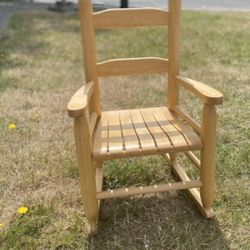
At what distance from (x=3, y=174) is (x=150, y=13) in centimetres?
143

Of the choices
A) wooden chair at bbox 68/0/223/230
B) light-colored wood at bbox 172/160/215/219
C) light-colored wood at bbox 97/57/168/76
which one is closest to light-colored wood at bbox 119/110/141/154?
wooden chair at bbox 68/0/223/230

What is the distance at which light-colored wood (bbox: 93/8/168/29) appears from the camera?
7.55 ft

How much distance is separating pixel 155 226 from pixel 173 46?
1066 millimetres

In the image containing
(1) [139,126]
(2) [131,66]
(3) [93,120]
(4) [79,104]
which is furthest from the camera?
(2) [131,66]

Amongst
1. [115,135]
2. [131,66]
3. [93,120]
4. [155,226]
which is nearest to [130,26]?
[131,66]

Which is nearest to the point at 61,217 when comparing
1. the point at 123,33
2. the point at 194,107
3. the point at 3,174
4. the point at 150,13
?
the point at 3,174

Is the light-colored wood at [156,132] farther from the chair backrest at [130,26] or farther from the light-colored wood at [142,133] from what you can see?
the chair backrest at [130,26]

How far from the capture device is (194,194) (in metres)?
2.25

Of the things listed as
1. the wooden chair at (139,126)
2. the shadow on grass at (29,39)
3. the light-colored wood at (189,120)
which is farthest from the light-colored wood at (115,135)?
the shadow on grass at (29,39)

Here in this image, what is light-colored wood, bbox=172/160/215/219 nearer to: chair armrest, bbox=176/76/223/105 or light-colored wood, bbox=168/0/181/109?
light-colored wood, bbox=168/0/181/109

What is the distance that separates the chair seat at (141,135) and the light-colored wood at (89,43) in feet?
0.44

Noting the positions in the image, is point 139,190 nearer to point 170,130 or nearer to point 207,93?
point 170,130

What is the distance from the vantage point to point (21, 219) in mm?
2127

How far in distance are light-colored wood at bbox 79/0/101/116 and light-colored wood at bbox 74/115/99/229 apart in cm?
57
